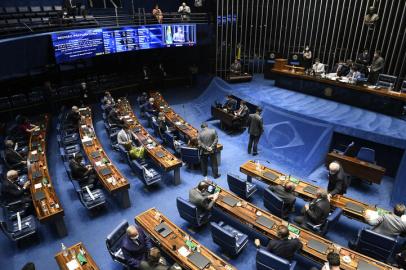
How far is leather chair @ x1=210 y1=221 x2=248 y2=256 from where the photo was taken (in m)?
5.96

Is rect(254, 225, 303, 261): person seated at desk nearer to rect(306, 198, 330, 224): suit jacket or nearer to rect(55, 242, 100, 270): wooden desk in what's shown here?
rect(306, 198, 330, 224): suit jacket

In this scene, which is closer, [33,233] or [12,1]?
[33,233]

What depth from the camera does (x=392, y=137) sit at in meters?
9.09

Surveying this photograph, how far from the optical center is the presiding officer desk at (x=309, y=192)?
22.1ft

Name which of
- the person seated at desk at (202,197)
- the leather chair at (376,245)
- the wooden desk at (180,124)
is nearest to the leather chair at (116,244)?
the person seated at desk at (202,197)

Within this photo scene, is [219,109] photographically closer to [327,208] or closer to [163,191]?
[163,191]

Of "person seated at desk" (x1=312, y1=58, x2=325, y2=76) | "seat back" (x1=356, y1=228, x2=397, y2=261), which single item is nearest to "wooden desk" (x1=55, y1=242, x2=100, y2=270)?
"seat back" (x1=356, y1=228, x2=397, y2=261)

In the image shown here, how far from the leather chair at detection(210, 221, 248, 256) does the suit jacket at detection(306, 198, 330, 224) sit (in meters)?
1.53

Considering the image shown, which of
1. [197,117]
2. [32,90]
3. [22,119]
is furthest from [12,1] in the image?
[197,117]

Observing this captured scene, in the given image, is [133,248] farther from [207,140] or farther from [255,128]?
[255,128]

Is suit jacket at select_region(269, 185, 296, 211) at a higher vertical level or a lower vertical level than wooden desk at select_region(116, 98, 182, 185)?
higher

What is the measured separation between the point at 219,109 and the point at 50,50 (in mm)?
7322

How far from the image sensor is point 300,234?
6105 millimetres

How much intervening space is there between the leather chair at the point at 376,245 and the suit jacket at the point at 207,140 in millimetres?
4551
